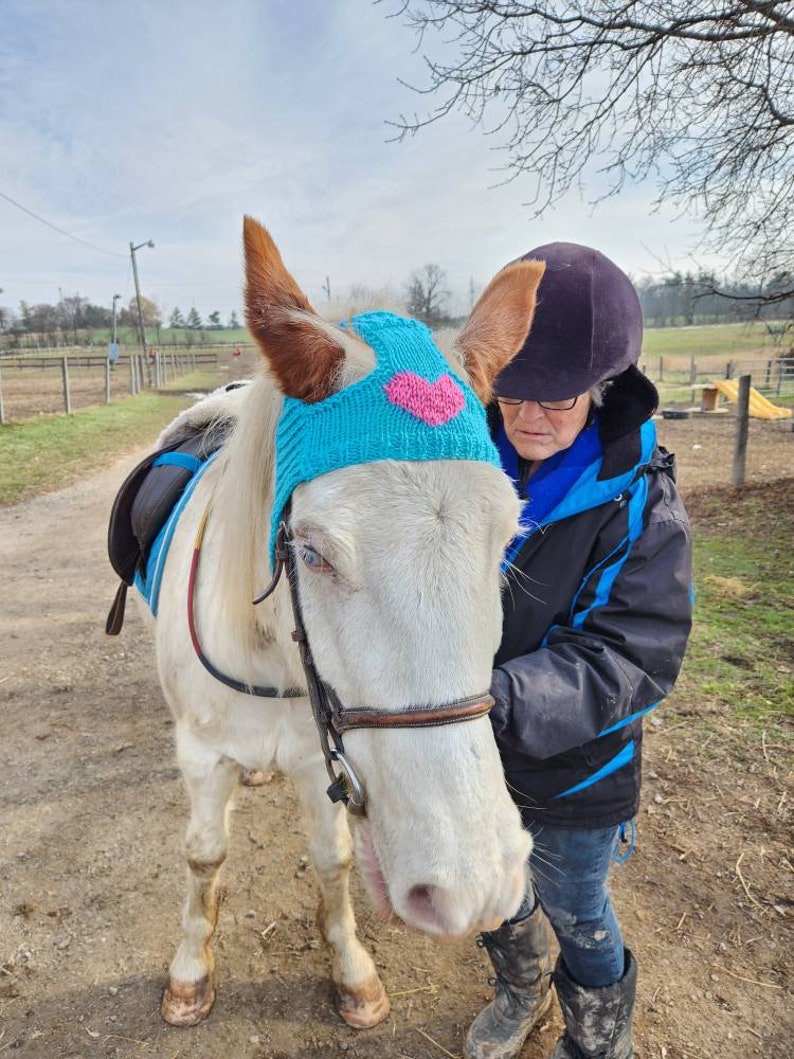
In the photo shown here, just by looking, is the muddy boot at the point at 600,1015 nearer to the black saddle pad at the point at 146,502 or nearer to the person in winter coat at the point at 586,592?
the person in winter coat at the point at 586,592

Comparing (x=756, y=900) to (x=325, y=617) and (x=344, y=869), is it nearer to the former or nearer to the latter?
(x=344, y=869)

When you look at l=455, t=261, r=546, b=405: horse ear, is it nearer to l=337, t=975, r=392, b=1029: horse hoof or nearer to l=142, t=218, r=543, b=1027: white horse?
l=142, t=218, r=543, b=1027: white horse

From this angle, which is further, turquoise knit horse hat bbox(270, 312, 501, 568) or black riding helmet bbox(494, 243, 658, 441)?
black riding helmet bbox(494, 243, 658, 441)

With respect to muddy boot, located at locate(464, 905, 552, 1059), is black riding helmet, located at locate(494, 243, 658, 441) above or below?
above

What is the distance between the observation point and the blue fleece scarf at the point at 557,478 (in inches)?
69.2

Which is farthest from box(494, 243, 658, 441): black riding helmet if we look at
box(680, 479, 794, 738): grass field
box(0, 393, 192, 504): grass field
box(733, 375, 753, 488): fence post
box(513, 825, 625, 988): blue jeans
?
box(0, 393, 192, 504): grass field

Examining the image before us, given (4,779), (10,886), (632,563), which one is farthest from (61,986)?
(632,563)

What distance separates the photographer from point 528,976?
2.20 m

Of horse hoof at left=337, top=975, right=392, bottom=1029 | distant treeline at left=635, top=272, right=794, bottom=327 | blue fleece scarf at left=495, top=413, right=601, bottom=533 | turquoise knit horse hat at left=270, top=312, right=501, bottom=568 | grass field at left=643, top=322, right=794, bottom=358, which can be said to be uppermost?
grass field at left=643, top=322, right=794, bottom=358

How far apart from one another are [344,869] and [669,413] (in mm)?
16920

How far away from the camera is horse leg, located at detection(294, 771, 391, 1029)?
7.75 feet

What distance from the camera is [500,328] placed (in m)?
1.64

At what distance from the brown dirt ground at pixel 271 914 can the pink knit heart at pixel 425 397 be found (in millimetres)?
1274

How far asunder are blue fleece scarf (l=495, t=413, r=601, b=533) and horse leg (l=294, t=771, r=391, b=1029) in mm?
1257
